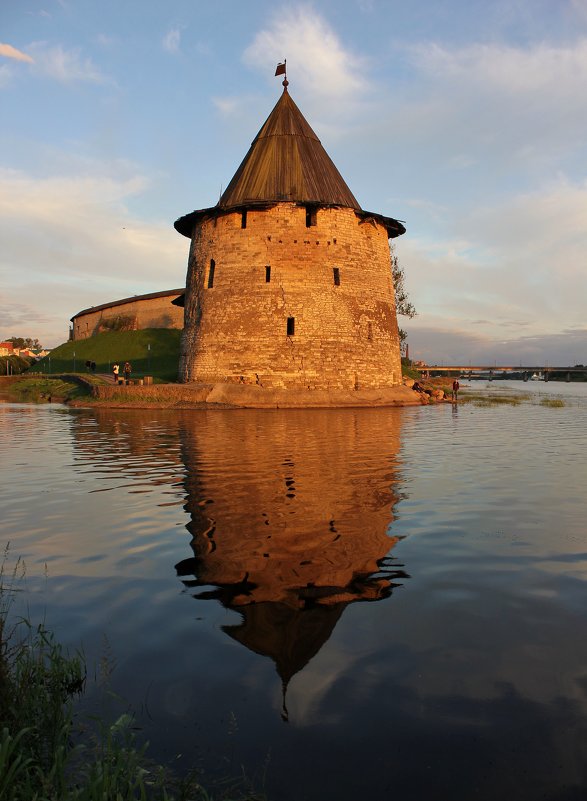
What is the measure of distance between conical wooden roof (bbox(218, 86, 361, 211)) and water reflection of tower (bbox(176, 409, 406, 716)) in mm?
18059

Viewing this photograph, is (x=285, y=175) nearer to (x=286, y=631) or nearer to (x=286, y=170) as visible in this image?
(x=286, y=170)

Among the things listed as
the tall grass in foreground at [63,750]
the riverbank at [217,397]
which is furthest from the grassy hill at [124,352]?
the tall grass in foreground at [63,750]

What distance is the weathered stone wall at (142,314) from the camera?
5425 centimetres

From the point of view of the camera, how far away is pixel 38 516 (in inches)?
275

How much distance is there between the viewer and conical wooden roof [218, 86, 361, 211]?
2805 centimetres

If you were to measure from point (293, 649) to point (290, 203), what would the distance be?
2550 centimetres

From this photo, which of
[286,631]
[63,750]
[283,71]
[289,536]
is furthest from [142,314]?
[63,750]

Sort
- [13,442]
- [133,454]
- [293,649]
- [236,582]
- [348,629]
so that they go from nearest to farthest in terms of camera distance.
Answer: [293,649] → [348,629] → [236,582] → [133,454] → [13,442]

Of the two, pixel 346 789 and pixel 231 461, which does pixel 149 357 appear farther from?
pixel 346 789

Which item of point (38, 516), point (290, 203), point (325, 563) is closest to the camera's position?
point (325, 563)

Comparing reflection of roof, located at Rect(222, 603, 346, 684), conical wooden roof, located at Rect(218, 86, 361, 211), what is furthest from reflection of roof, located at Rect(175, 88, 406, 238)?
reflection of roof, located at Rect(222, 603, 346, 684)

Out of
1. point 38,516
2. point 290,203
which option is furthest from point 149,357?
point 38,516

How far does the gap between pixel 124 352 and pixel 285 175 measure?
25.5m

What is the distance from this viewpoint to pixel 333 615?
414cm
